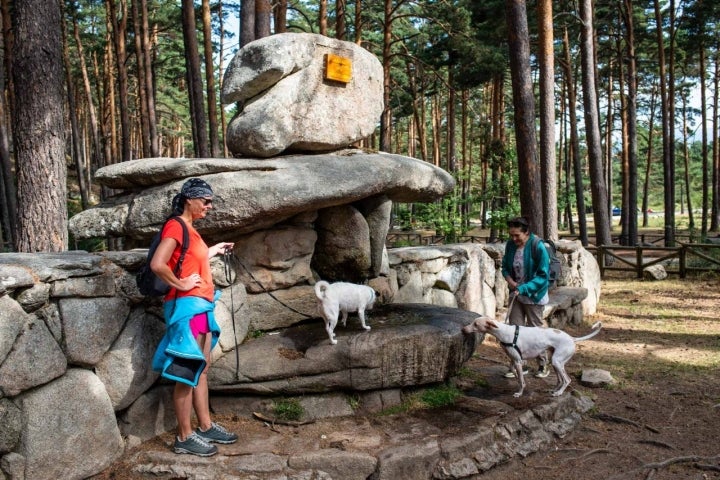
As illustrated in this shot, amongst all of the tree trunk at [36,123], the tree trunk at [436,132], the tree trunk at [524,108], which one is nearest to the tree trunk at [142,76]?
the tree trunk at [36,123]

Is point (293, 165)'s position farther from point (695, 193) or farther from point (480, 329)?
point (695, 193)

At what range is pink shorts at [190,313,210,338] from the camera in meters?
4.30

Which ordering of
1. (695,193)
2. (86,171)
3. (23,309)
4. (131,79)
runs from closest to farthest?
(23,309) → (131,79) → (86,171) → (695,193)

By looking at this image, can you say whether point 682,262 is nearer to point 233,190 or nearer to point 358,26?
point 358,26

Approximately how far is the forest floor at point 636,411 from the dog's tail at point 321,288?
45.1 inches

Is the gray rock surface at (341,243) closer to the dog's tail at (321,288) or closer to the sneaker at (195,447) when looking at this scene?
the dog's tail at (321,288)

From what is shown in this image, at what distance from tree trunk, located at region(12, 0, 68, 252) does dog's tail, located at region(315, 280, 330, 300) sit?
3152 mm

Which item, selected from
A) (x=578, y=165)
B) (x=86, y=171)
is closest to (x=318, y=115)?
(x=578, y=165)

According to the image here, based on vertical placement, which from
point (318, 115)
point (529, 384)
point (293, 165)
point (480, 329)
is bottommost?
point (529, 384)

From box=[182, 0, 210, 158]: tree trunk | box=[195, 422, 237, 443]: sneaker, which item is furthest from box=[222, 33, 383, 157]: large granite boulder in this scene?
box=[182, 0, 210, 158]: tree trunk

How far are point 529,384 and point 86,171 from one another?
33.0 meters

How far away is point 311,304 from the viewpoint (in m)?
6.20

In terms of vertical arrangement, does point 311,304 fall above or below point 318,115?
below

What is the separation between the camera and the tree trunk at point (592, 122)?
1505 cm
